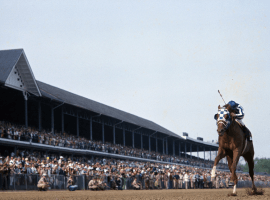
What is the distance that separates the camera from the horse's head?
35.9 ft

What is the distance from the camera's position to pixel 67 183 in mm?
21281

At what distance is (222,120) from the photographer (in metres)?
11.0

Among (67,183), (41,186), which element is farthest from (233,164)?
(67,183)

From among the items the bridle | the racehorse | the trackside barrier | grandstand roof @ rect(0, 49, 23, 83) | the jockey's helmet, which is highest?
grandstand roof @ rect(0, 49, 23, 83)

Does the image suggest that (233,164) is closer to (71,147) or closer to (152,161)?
(71,147)

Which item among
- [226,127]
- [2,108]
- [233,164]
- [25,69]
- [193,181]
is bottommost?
[193,181]

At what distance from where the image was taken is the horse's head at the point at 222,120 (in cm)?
1094

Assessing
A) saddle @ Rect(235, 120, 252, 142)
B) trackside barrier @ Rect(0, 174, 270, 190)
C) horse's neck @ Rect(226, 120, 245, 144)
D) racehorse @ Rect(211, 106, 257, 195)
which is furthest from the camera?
trackside barrier @ Rect(0, 174, 270, 190)

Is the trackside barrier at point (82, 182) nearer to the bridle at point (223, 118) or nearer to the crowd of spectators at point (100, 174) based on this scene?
the crowd of spectators at point (100, 174)

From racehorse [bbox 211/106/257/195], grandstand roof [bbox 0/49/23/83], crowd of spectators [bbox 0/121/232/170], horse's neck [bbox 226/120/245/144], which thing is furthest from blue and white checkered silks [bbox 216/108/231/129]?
grandstand roof [bbox 0/49/23/83]

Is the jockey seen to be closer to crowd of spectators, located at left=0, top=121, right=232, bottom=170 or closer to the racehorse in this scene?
the racehorse

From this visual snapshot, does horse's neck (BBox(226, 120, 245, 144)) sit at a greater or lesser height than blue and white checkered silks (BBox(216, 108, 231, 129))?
lesser

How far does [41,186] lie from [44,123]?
80.3 feet

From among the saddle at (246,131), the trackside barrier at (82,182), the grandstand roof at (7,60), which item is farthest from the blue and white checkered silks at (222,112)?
the grandstand roof at (7,60)
